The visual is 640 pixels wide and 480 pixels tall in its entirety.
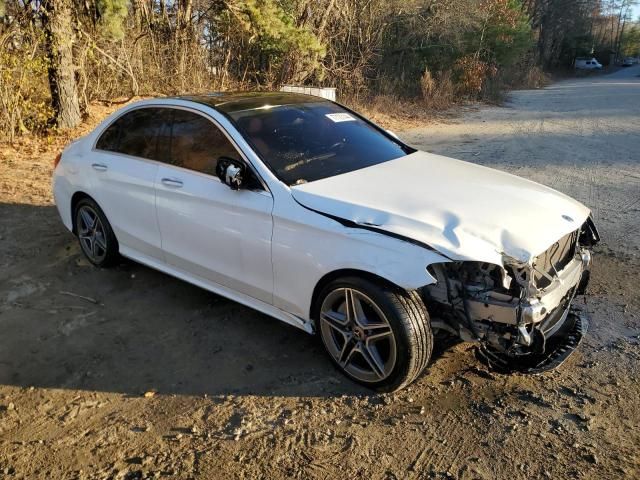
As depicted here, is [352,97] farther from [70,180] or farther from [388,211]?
[388,211]

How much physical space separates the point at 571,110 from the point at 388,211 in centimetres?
1760

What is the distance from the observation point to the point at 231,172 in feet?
11.3

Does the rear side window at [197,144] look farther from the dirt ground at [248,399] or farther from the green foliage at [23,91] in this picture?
the green foliage at [23,91]

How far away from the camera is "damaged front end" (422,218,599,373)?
284 cm

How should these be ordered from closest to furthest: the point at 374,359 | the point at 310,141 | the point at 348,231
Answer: the point at 348,231
the point at 374,359
the point at 310,141

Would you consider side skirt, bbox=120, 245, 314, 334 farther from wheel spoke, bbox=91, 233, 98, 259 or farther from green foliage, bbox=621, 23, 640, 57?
green foliage, bbox=621, 23, 640, 57

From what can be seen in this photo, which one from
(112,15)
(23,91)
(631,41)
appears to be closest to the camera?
(23,91)

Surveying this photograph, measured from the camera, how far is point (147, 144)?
4.39 m

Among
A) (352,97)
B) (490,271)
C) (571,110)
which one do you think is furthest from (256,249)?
(571,110)

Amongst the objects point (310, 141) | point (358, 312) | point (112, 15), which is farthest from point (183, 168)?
point (112, 15)

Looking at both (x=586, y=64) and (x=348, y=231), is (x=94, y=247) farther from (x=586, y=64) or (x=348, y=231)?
(x=586, y=64)

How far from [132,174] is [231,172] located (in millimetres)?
1362

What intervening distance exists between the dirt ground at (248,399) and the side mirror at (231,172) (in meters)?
1.15

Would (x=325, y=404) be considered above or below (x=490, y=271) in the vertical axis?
below
